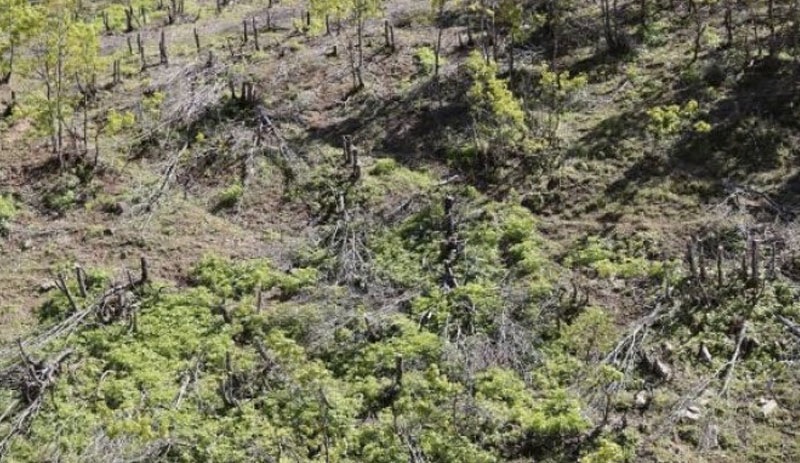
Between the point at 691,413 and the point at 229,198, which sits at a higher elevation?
the point at 229,198

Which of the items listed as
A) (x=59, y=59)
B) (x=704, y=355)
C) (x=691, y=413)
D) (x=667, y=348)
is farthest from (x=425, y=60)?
(x=691, y=413)

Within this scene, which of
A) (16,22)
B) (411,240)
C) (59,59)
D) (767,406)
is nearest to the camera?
(767,406)

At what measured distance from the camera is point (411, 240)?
14727mm

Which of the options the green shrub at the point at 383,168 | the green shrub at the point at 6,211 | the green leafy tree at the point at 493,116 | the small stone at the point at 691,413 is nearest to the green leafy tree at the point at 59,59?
the green shrub at the point at 6,211

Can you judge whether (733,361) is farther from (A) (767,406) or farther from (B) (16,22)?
(B) (16,22)

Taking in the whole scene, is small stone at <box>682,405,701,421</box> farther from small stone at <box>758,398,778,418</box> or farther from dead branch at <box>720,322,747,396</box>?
small stone at <box>758,398,778,418</box>

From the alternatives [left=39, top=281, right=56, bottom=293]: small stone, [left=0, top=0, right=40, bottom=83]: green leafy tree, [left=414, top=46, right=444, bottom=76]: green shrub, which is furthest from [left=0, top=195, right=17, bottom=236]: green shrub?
[left=414, top=46, right=444, bottom=76]: green shrub

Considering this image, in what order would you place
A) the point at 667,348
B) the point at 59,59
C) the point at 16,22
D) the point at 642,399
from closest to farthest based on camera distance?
the point at 642,399 → the point at 667,348 → the point at 16,22 → the point at 59,59

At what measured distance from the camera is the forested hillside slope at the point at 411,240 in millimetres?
11031

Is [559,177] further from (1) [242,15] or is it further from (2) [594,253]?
(1) [242,15]

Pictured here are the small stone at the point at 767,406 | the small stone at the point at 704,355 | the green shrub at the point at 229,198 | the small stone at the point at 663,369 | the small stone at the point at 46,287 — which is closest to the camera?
the small stone at the point at 767,406

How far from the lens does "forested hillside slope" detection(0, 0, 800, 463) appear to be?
1103 cm

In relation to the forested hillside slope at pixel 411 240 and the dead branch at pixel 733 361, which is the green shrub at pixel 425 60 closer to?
the forested hillside slope at pixel 411 240

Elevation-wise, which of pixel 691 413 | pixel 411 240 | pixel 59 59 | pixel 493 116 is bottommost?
pixel 691 413
